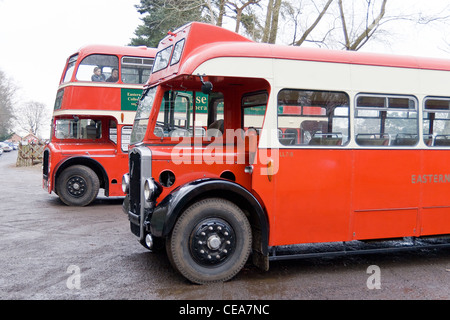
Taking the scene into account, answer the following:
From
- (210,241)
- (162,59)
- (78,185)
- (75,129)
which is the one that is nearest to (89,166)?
(78,185)

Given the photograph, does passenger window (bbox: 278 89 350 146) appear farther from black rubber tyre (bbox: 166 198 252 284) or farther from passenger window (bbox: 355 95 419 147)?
black rubber tyre (bbox: 166 198 252 284)

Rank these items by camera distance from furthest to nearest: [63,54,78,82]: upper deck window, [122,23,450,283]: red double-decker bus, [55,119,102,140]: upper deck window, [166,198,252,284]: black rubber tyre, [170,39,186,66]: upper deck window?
[55,119,102,140]: upper deck window → [63,54,78,82]: upper deck window → [170,39,186,66]: upper deck window → [122,23,450,283]: red double-decker bus → [166,198,252,284]: black rubber tyre

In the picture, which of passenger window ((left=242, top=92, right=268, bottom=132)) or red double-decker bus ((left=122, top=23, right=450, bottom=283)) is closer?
red double-decker bus ((left=122, top=23, right=450, bottom=283))

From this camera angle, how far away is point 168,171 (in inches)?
238

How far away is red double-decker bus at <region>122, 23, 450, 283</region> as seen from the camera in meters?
5.61

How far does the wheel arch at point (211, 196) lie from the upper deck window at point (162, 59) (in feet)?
6.51

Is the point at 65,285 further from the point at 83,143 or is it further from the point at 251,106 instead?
the point at 83,143

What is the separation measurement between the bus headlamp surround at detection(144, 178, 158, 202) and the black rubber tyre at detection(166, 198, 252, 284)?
1.71 ft

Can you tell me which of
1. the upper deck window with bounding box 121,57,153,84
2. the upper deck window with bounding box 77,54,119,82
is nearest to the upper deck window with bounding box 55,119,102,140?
the upper deck window with bounding box 77,54,119,82

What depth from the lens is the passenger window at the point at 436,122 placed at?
649 cm

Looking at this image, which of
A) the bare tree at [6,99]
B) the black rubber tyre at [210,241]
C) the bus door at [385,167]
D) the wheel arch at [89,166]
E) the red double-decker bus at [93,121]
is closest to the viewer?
the black rubber tyre at [210,241]

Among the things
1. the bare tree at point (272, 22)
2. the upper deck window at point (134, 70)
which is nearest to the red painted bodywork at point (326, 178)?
the upper deck window at point (134, 70)

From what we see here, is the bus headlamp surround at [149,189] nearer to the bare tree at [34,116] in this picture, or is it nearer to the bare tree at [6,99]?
the bare tree at [6,99]
